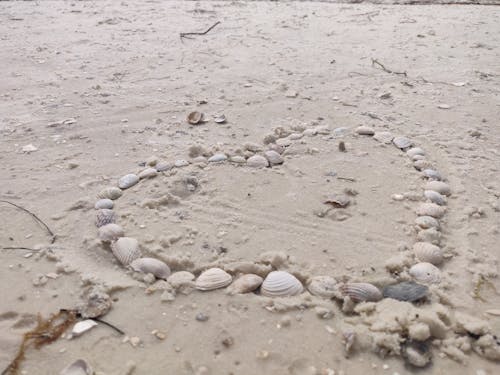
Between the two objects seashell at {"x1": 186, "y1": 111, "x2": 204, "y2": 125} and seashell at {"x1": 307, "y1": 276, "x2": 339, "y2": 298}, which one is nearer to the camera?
seashell at {"x1": 307, "y1": 276, "x2": 339, "y2": 298}

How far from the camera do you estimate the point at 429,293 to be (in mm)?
1871

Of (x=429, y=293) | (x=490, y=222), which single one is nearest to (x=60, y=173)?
(x=429, y=293)

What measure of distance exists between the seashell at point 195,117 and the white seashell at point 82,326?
1862 millimetres

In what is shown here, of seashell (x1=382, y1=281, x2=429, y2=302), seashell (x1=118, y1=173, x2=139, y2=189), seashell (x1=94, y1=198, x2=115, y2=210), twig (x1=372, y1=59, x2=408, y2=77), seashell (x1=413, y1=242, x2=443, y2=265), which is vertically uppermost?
twig (x1=372, y1=59, x2=408, y2=77)

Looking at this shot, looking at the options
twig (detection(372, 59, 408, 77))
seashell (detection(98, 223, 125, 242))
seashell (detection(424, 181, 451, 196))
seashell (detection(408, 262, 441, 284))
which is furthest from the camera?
twig (detection(372, 59, 408, 77))

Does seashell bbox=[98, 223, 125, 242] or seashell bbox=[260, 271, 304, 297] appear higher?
seashell bbox=[260, 271, 304, 297]

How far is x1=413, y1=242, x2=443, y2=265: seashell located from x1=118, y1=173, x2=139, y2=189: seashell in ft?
5.08

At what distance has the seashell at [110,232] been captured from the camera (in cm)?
218

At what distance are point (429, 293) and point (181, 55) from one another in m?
3.66

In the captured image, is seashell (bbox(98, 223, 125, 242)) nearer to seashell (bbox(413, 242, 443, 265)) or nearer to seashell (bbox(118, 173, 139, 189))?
seashell (bbox(118, 173, 139, 189))

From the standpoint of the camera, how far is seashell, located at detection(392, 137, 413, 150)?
298 cm

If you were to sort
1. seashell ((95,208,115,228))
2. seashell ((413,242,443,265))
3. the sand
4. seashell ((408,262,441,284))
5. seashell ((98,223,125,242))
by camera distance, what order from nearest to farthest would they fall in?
the sand, seashell ((408,262,441,284)), seashell ((413,242,443,265)), seashell ((98,223,125,242)), seashell ((95,208,115,228))

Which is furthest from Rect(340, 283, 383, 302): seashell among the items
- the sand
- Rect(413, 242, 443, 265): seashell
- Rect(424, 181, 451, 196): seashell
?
Rect(424, 181, 451, 196): seashell

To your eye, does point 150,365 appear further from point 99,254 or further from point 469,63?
point 469,63
